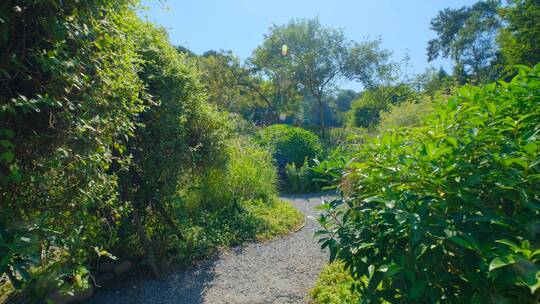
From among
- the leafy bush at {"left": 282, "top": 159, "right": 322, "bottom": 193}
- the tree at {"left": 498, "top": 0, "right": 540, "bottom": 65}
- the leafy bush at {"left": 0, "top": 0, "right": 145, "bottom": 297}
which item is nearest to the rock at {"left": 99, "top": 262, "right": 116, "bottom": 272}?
the leafy bush at {"left": 0, "top": 0, "right": 145, "bottom": 297}

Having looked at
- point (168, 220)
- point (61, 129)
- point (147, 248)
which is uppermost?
point (61, 129)

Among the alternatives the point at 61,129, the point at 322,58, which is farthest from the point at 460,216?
the point at 322,58

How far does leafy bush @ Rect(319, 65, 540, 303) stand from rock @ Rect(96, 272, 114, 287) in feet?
10.2

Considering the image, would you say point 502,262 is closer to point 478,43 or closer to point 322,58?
point 322,58

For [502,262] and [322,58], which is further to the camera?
[322,58]

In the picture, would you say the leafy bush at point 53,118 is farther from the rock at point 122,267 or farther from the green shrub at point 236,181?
the green shrub at point 236,181

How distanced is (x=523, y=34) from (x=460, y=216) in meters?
12.7

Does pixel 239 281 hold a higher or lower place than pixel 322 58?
lower

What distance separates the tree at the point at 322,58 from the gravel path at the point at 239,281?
1343 cm

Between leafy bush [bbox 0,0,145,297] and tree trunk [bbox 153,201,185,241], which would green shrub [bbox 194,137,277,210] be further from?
leafy bush [bbox 0,0,145,297]

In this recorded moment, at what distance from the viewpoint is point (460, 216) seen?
135 centimetres

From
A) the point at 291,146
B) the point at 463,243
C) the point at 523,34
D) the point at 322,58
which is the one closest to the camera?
the point at 463,243

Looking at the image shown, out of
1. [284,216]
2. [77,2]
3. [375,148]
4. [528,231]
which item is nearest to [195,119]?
[284,216]

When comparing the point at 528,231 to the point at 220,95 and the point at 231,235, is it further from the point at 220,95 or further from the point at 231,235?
the point at 220,95
